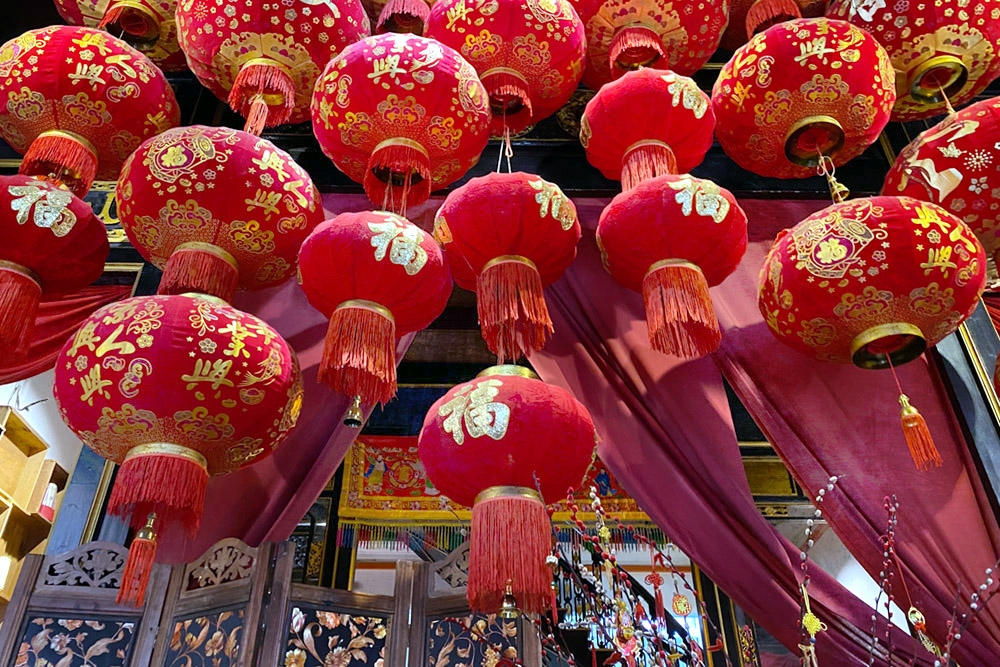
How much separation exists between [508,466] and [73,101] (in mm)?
1456

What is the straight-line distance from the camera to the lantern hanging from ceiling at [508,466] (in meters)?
1.30

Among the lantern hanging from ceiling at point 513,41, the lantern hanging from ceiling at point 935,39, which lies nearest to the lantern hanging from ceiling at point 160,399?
the lantern hanging from ceiling at point 513,41

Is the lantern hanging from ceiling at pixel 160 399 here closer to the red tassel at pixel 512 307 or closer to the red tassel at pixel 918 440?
the red tassel at pixel 512 307

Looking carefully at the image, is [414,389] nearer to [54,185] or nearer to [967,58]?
[54,185]

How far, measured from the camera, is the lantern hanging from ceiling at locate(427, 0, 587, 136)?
1.87 meters

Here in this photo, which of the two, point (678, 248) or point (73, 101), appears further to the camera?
point (73, 101)

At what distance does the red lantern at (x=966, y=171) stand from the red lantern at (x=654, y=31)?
648 millimetres

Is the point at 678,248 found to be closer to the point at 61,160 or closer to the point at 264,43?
the point at 264,43

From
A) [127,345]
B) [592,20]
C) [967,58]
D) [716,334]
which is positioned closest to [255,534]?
[127,345]

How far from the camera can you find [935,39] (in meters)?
2.08

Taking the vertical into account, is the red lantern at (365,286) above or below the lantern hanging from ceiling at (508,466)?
above

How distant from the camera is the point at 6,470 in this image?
3217mm

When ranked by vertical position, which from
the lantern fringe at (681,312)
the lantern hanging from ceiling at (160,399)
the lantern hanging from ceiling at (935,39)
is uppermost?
the lantern hanging from ceiling at (935,39)

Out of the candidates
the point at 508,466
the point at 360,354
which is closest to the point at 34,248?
the point at 360,354
